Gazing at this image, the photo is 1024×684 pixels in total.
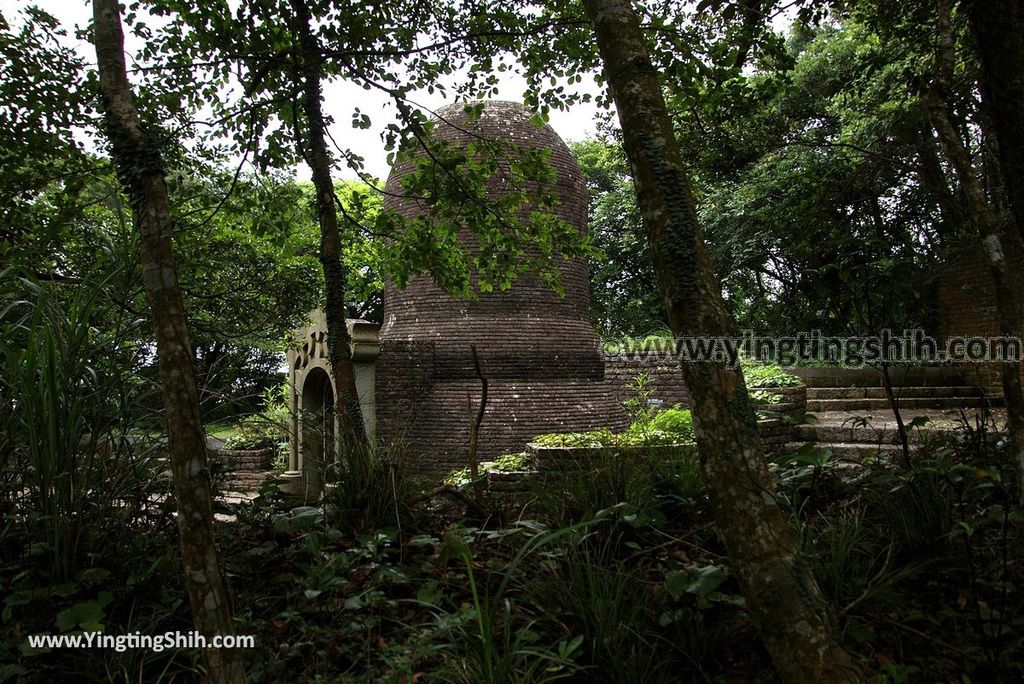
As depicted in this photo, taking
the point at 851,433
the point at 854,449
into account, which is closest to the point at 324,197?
the point at 854,449

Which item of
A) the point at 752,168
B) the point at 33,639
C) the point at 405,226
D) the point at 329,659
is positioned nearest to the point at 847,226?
the point at 752,168

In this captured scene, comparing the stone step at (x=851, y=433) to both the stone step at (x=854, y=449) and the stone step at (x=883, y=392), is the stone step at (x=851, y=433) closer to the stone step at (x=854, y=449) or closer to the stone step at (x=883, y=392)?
the stone step at (x=854, y=449)

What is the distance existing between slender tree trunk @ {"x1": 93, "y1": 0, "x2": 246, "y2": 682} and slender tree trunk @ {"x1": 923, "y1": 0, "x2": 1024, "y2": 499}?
4153 millimetres

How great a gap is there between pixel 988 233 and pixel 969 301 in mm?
9199

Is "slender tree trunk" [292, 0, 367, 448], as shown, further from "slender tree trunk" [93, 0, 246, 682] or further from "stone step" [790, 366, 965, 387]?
"stone step" [790, 366, 965, 387]

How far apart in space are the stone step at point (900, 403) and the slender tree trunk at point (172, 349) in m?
9.59

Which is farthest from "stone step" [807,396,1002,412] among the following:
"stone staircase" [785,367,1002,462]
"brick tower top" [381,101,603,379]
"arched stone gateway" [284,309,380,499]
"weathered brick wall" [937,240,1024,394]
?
"arched stone gateway" [284,309,380,499]

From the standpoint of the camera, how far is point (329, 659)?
249 centimetres

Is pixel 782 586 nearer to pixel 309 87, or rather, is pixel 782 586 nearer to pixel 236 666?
pixel 236 666

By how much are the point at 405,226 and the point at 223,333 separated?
5.82ft

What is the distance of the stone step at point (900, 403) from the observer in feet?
31.5

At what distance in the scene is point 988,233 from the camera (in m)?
4.11

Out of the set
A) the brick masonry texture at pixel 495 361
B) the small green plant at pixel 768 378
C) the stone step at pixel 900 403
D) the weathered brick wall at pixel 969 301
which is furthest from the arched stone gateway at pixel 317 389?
the weathered brick wall at pixel 969 301

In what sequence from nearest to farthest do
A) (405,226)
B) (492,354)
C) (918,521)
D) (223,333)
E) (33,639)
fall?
(33,639) < (918,521) < (223,333) < (405,226) < (492,354)
